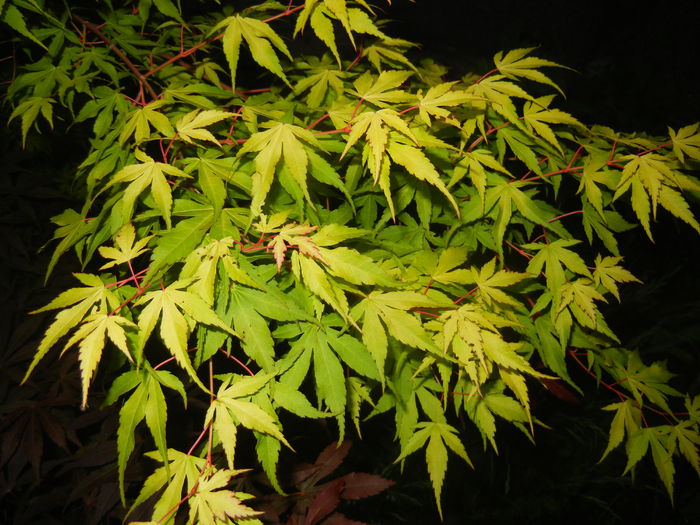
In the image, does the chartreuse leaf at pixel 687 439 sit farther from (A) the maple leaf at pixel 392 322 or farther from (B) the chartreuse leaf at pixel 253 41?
(B) the chartreuse leaf at pixel 253 41

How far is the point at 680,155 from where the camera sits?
45.3 inches

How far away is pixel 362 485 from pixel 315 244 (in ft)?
3.11

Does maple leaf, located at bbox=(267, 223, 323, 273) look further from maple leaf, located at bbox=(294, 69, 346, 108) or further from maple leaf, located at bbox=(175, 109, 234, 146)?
maple leaf, located at bbox=(294, 69, 346, 108)

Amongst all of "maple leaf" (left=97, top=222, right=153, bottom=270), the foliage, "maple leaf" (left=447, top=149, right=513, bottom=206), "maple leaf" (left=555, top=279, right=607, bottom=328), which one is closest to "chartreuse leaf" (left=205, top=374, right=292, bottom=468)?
the foliage

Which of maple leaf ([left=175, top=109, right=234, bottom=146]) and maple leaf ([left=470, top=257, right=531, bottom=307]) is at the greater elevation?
maple leaf ([left=175, top=109, right=234, bottom=146])

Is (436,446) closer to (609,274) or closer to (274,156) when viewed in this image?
(609,274)

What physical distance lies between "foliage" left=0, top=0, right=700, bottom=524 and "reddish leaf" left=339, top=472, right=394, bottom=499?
28 centimetres

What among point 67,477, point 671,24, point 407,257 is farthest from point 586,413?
point 671,24

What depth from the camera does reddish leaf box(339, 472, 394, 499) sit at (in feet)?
4.59

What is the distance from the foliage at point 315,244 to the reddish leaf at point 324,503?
29cm

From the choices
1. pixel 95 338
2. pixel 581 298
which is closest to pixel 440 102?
pixel 581 298

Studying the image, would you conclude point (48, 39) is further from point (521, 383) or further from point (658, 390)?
point (658, 390)

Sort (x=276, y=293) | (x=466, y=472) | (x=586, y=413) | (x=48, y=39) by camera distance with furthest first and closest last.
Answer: (x=586, y=413) < (x=466, y=472) < (x=48, y=39) < (x=276, y=293)

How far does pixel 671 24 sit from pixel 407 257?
6.72 meters
